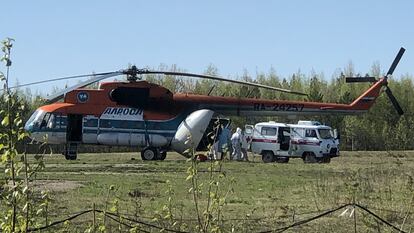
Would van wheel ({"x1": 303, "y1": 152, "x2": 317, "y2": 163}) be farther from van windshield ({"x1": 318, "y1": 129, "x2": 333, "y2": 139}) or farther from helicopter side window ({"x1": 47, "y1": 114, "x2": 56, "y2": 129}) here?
helicopter side window ({"x1": 47, "y1": 114, "x2": 56, "y2": 129})

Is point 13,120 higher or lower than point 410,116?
lower

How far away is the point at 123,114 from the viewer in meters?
29.0

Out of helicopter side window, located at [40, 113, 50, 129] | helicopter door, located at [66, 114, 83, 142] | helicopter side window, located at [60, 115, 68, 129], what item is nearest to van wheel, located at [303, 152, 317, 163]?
helicopter door, located at [66, 114, 83, 142]

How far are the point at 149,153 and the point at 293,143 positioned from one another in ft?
24.3

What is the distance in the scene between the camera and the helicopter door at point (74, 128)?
2877 centimetres

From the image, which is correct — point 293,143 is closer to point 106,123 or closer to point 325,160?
point 325,160

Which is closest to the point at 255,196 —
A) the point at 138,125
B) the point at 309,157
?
the point at 138,125

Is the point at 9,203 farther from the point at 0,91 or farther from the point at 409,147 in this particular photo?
the point at 409,147

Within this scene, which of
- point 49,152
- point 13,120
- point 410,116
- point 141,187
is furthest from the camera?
point 410,116

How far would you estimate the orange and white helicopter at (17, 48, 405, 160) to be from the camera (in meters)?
28.6

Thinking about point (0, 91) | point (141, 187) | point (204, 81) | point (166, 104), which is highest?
point (204, 81)

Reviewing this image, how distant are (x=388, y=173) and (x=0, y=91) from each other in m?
16.8

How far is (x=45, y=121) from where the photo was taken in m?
28.6

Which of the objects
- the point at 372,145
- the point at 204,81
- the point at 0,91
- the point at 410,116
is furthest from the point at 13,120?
the point at 204,81
